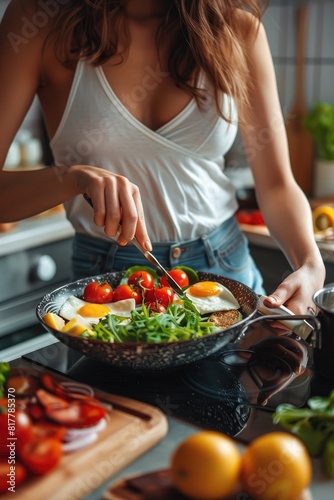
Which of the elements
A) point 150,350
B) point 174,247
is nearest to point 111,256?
point 174,247

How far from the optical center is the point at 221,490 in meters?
0.61

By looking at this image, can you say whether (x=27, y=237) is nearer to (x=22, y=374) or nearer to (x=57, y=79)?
(x=57, y=79)

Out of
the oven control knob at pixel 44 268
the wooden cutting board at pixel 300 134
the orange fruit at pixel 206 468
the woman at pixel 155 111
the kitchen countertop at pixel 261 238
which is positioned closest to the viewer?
the orange fruit at pixel 206 468

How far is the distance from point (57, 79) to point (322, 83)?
1460mm

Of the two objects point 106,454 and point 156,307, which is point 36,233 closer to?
point 156,307

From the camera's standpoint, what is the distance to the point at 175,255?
1294 millimetres

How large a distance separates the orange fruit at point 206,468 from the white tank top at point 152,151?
726 millimetres

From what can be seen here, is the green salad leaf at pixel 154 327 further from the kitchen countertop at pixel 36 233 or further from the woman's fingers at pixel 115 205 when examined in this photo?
→ the kitchen countertop at pixel 36 233

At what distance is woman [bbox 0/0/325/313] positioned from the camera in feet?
3.90

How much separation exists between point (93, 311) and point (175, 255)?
359mm

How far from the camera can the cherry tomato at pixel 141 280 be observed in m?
1.04

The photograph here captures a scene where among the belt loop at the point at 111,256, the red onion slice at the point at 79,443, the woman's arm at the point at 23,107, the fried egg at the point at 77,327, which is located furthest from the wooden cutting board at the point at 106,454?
the belt loop at the point at 111,256

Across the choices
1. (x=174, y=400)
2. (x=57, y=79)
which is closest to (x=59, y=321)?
(x=174, y=400)

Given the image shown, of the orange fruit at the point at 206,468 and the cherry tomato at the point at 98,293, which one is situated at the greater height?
the orange fruit at the point at 206,468
